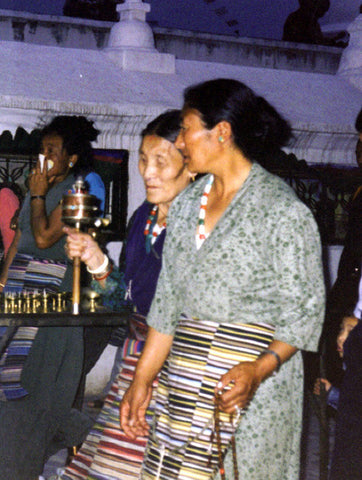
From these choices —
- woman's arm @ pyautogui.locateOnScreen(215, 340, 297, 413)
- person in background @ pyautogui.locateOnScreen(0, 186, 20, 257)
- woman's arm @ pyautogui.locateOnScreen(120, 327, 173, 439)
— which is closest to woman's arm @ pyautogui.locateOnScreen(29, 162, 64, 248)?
person in background @ pyautogui.locateOnScreen(0, 186, 20, 257)

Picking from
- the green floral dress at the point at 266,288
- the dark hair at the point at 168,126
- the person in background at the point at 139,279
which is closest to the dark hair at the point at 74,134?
the person in background at the point at 139,279

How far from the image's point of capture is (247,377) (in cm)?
257

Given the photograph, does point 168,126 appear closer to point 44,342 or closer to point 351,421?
point 351,421

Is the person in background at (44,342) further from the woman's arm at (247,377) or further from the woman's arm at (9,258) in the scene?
the woman's arm at (247,377)

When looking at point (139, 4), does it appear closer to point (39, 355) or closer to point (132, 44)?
point (132, 44)

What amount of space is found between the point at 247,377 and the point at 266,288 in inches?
11.1

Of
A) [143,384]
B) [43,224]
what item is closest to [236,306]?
[143,384]

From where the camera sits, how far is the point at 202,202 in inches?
114

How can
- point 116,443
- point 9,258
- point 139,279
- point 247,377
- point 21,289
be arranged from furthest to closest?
point 9,258 < point 21,289 < point 139,279 < point 116,443 < point 247,377

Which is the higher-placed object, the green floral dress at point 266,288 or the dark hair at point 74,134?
the dark hair at point 74,134

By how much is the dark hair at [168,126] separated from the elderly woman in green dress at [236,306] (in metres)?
0.62

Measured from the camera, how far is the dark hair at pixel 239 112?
2773mm

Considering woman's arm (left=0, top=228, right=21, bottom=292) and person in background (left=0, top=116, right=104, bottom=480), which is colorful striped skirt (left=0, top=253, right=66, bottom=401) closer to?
person in background (left=0, top=116, right=104, bottom=480)

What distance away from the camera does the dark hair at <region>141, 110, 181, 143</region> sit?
3.53m
